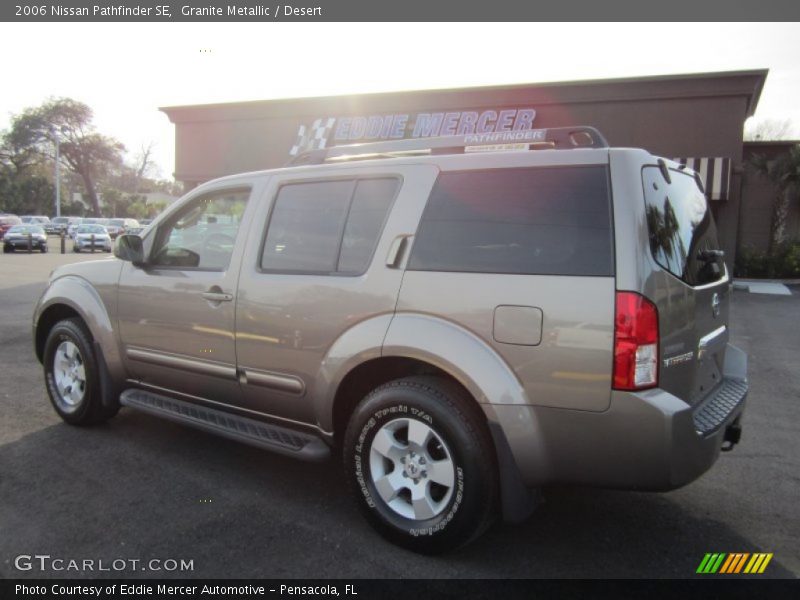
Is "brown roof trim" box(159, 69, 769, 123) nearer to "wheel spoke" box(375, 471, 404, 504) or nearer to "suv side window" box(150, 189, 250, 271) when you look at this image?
"suv side window" box(150, 189, 250, 271)

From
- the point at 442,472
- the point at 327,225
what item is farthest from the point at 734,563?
the point at 327,225

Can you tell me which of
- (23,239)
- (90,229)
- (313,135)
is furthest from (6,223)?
(313,135)

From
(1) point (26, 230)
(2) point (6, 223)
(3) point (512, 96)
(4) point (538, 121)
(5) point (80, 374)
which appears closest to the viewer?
(5) point (80, 374)

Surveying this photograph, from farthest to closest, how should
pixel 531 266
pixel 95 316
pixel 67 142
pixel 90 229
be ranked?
pixel 67 142 < pixel 90 229 < pixel 95 316 < pixel 531 266

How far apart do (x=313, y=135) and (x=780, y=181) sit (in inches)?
544

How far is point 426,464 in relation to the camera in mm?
3004

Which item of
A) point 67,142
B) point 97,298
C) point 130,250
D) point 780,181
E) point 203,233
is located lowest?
point 97,298

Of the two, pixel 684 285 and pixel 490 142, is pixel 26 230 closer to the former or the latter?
pixel 490 142

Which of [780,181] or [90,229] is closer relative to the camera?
A: [780,181]

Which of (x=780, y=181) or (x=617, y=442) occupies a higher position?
(x=780, y=181)

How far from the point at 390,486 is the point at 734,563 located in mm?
1664

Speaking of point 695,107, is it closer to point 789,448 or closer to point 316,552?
point 789,448

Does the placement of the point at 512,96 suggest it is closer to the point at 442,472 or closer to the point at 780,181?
the point at 780,181

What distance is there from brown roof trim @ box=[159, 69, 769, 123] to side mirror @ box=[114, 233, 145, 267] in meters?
14.3
